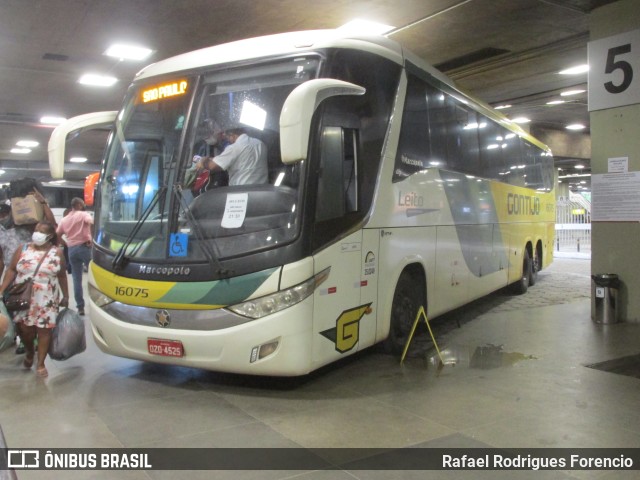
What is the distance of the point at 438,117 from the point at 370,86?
1.98 m

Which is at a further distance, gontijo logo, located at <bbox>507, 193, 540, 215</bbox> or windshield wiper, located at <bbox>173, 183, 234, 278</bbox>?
gontijo logo, located at <bbox>507, 193, 540, 215</bbox>

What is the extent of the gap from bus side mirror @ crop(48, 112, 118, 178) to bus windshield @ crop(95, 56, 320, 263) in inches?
21.7

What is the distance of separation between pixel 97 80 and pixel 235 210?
9.37m

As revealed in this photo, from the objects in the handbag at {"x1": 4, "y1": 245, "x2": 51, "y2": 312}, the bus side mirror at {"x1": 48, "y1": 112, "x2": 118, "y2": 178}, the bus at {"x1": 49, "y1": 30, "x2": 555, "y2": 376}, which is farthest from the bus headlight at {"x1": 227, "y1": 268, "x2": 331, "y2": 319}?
the bus side mirror at {"x1": 48, "y1": 112, "x2": 118, "y2": 178}

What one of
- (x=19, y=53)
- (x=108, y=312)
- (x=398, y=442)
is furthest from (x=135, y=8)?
(x=398, y=442)

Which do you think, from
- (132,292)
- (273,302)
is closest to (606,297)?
(273,302)

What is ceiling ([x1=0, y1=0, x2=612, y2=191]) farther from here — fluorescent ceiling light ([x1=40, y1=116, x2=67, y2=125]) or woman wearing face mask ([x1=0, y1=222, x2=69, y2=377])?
woman wearing face mask ([x1=0, y1=222, x2=69, y2=377])

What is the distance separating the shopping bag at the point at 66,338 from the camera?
230 inches

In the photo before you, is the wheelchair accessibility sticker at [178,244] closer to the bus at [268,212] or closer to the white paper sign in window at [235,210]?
the bus at [268,212]

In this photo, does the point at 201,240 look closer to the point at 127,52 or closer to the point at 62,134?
the point at 62,134

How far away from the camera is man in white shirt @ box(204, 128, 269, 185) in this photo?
525 cm

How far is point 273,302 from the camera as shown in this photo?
190 inches

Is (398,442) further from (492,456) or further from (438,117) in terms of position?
(438,117)

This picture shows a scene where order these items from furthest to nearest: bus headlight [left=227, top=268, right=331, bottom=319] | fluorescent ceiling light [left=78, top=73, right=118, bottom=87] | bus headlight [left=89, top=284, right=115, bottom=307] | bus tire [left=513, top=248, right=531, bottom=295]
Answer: fluorescent ceiling light [left=78, top=73, right=118, bottom=87] < bus tire [left=513, top=248, right=531, bottom=295] < bus headlight [left=89, top=284, right=115, bottom=307] < bus headlight [left=227, top=268, right=331, bottom=319]
